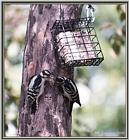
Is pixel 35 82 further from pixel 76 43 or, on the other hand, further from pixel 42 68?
pixel 76 43

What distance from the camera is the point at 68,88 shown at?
2.34 m

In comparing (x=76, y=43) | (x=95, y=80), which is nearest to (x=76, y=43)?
(x=76, y=43)

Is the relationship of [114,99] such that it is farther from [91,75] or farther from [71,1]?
[71,1]

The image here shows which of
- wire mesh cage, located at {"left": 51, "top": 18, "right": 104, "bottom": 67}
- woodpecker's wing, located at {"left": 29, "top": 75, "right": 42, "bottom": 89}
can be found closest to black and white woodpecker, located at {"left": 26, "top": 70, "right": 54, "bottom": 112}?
woodpecker's wing, located at {"left": 29, "top": 75, "right": 42, "bottom": 89}

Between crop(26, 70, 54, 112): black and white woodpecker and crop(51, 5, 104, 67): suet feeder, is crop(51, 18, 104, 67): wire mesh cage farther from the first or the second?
crop(26, 70, 54, 112): black and white woodpecker

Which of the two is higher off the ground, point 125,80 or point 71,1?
point 71,1

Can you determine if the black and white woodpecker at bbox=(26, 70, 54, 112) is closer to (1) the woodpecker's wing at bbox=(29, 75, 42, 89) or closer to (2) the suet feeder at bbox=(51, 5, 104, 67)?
(1) the woodpecker's wing at bbox=(29, 75, 42, 89)

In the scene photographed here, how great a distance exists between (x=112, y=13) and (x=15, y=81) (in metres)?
0.54

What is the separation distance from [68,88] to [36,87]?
0.47 feet

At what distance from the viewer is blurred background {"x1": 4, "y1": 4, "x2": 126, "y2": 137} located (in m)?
2.35

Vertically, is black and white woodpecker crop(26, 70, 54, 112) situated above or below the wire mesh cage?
below

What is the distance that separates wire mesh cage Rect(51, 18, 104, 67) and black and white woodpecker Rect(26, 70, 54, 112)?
0.34 feet

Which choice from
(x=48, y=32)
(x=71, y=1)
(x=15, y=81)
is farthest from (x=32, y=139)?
(x=71, y=1)

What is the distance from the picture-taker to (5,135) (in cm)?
236
